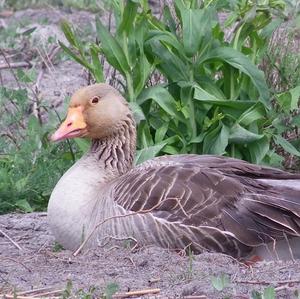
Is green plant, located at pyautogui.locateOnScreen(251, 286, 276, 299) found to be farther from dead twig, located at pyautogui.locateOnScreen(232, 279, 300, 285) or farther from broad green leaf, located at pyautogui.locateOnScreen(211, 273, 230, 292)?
dead twig, located at pyautogui.locateOnScreen(232, 279, 300, 285)

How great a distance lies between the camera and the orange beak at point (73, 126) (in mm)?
8203

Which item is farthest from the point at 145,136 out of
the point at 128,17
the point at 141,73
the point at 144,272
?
the point at 144,272

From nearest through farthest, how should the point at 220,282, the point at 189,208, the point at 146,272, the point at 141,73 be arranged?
the point at 220,282 < the point at 146,272 < the point at 189,208 < the point at 141,73

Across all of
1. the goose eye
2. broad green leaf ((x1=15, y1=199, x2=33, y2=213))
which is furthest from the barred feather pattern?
broad green leaf ((x1=15, y1=199, x2=33, y2=213))

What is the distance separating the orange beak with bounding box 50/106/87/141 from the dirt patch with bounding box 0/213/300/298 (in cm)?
107

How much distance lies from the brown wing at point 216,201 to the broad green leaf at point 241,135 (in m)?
1.21

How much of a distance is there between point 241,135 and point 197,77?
58 cm

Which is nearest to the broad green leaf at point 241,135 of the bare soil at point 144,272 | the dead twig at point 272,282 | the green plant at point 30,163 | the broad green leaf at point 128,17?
the broad green leaf at point 128,17

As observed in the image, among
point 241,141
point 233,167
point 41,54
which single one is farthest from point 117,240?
point 41,54

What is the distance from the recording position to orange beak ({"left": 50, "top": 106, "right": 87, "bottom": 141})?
820 cm

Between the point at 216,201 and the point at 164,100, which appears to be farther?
the point at 164,100

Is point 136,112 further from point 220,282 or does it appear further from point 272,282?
point 220,282

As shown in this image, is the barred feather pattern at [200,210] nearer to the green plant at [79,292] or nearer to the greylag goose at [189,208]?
the greylag goose at [189,208]

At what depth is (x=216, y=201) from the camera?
7.60m
